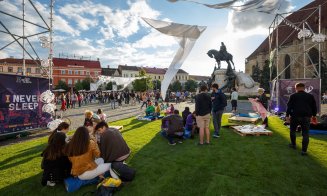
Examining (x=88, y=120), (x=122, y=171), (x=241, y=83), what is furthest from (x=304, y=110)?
(x=241, y=83)

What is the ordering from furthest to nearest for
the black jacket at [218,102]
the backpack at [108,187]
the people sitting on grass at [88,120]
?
the black jacket at [218,102]
the people sitting on grass at [88,120]
the backpack at [108,187]

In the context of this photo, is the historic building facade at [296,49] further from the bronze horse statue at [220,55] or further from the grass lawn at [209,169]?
the grass lawn at [209,169]

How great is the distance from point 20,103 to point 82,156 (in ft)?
23.4

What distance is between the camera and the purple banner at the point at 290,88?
1220 cm

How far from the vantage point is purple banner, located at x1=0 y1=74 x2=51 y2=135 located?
8805mm

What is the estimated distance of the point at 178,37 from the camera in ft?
25.5

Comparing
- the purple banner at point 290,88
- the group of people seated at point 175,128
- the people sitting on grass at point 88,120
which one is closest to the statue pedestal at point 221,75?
the purple banner at point 290,88

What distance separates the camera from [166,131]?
793 cm

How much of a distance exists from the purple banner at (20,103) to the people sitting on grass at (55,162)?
6098 mm

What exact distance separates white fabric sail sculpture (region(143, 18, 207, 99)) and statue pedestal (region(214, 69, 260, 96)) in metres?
26.4

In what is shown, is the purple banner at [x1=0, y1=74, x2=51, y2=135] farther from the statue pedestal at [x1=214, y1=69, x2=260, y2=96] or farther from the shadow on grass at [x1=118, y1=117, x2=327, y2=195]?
the statue pedestal at [x1=214, y1=69, x2=260, y2=96]

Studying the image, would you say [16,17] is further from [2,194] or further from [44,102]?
[2,194]

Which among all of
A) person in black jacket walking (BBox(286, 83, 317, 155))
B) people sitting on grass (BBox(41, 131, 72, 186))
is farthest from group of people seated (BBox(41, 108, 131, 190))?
person in black jacket walking (BBox(286, 83, 317, 155))

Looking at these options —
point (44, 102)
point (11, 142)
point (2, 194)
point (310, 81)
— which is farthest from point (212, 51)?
point (2, 194)
